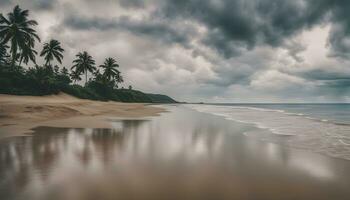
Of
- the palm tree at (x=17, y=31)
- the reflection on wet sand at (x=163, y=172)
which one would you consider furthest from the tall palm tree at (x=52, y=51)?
the reflection on wet sand at (x=163, y=172)

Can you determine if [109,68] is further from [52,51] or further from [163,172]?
[163,172]

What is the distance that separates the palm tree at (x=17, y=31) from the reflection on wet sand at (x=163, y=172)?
1591 inches

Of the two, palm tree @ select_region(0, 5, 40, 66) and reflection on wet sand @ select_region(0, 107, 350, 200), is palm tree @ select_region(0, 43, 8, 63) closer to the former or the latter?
palm tree @ select_region(0, 5, 40, 66)

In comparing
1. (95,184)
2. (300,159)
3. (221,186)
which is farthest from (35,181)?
(300,159)

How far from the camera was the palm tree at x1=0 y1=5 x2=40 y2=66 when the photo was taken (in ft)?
135

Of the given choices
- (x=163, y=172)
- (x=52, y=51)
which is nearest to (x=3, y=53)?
(x=52, y=51)

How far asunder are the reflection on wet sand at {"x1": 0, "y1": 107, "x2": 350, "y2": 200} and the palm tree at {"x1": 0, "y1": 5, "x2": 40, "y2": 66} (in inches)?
1591

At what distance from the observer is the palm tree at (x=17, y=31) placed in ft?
135

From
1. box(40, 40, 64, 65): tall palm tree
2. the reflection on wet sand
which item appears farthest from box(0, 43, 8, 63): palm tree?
the reflection on wet sand

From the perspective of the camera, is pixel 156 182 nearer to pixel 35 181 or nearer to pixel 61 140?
pixel 35 181

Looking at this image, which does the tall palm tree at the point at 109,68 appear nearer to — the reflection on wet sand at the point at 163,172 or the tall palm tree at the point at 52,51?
→ the tall palm tree at the point at 52,51

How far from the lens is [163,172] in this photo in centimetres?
662

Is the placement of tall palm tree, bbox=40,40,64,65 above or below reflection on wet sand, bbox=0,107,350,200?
above

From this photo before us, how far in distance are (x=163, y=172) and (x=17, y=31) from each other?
158 feet
